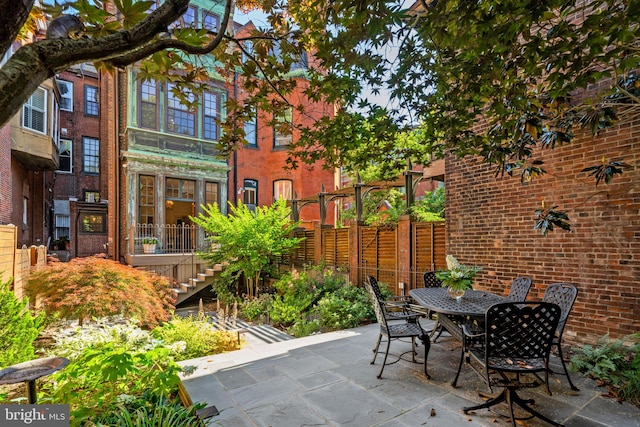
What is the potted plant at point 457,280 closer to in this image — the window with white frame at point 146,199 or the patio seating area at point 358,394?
the patio seating area at point 358,394

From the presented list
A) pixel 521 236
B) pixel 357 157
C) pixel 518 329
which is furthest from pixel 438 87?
pixel 521 236

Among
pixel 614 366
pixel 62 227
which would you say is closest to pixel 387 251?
pixel 614 366

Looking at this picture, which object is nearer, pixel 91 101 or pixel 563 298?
pixel 563 298

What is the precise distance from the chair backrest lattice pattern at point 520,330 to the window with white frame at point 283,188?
48.4 ft

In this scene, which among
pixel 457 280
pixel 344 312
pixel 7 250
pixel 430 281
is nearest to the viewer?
pixel 457 280

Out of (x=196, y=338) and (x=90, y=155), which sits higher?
(x=90, y=155)

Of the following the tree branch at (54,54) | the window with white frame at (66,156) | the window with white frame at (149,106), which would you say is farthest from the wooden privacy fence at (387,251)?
the window with white frame at (66,156)

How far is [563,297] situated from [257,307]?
24.6 feet

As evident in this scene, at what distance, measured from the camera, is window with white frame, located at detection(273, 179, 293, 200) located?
17.3 meters

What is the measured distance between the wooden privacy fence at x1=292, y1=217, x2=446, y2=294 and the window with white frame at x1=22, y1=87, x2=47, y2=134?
34.4 ft

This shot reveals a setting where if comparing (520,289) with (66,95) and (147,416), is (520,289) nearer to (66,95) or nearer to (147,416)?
(147,416)

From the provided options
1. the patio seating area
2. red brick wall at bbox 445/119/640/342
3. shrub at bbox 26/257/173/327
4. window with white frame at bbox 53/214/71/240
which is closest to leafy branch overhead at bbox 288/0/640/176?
red brick wall at bbox 445/119/640/342

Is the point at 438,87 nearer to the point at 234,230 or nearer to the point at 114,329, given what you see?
the point at 114,329

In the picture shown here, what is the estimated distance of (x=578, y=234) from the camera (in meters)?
4.58
